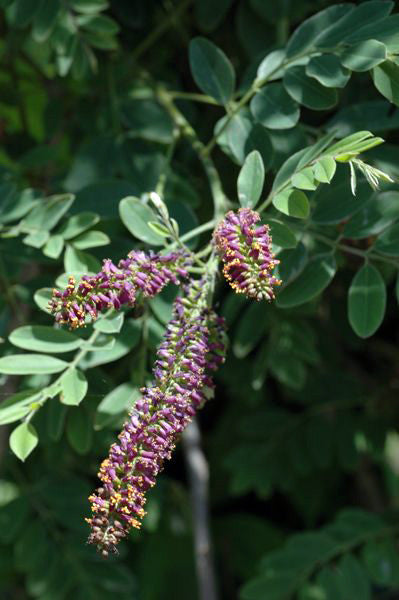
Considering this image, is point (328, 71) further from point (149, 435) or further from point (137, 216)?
point (149, 435)

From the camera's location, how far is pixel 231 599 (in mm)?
2115

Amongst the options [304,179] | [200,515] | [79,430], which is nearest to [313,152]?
[304,179]

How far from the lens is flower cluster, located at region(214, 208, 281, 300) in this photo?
0.78m

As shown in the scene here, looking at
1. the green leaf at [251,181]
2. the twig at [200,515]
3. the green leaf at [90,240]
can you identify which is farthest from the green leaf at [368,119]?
the twig at [200,515]

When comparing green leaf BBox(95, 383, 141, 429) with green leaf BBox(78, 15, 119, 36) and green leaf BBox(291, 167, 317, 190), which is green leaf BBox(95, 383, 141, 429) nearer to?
green leaf BBox(291, 167, 317, 190)

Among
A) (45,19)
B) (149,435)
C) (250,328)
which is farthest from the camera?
(250,328)

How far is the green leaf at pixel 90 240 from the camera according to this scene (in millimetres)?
1040

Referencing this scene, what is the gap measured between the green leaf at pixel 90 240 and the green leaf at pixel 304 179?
291 millimetres

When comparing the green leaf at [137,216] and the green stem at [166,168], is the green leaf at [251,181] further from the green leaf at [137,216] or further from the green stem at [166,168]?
the green stem at [166,168]

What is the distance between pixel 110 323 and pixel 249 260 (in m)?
0.21

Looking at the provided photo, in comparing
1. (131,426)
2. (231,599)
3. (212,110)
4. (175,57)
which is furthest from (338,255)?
(231,599)

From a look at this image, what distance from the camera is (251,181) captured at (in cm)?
90

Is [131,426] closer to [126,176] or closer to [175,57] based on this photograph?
[126,176]

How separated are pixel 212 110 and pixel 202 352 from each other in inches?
30.3
